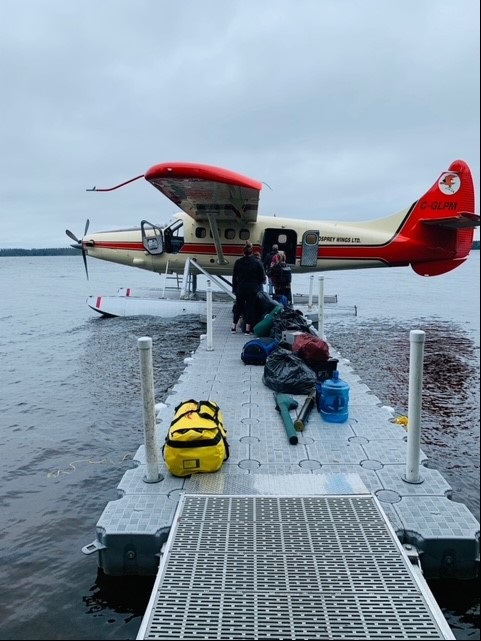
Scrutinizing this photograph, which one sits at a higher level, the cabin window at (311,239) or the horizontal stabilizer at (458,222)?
the horizontal stabilizer at (458,222)

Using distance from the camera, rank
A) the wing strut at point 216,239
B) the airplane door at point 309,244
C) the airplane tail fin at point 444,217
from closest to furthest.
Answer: the wing strut at point 216,239, the airplane door at point 309,244, the airplane tail fin at point 444,217

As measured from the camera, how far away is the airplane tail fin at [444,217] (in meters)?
14.0

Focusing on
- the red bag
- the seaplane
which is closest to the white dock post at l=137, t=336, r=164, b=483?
the red bag

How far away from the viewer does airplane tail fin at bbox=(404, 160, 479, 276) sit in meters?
14.0

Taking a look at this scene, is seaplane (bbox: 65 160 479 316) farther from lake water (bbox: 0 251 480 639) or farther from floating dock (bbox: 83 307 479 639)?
floating dock (bbox: 83 307 479 639)

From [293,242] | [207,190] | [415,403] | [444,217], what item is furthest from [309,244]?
[415,403]

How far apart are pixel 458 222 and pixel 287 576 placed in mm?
13183

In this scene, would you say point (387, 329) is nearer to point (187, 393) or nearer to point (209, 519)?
point (187, 393)

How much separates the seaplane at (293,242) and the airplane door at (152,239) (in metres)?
0.03

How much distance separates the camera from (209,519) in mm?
2834

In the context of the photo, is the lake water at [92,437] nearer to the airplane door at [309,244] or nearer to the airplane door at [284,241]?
the airplane door at [309,244]

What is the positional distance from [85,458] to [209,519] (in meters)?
2.69

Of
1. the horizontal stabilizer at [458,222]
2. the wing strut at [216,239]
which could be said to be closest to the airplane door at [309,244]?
the wing strut at [216,239]

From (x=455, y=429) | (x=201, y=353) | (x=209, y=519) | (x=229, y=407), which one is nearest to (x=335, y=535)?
(x=209, y=519)
